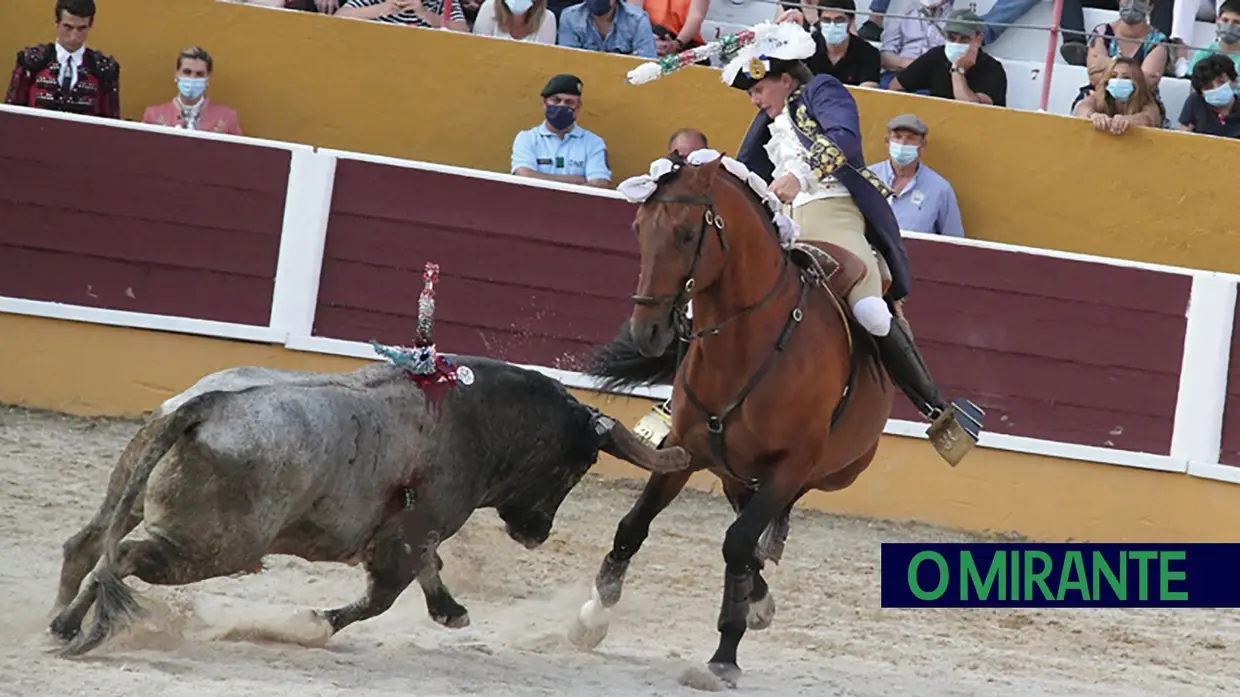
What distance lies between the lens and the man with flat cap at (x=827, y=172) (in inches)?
222

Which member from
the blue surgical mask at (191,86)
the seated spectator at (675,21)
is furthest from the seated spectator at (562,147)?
the blue surgical mask at (191,86)

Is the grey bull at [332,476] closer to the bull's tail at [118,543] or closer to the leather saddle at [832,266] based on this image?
the bull's tail at [118,543]

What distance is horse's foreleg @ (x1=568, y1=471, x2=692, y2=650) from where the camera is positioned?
553cm

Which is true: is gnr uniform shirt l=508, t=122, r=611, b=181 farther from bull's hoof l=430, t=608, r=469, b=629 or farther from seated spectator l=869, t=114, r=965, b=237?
bull's hoof l=430, t=608, r=469, b=629

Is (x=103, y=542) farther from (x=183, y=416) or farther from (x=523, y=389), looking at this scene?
(x=523, y=389)

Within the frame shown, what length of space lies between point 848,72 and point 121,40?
138 inches

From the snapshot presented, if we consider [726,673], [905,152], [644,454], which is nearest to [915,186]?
[905,152]

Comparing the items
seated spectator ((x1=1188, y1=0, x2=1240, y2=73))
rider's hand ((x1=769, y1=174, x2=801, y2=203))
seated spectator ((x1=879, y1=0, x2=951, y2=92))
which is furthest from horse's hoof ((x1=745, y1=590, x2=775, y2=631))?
seated spectator ((x1=1188, y1=0, x2=1240, y2=73))

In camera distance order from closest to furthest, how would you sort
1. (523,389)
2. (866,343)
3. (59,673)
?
(59,673) < (523,389) < (866,343)

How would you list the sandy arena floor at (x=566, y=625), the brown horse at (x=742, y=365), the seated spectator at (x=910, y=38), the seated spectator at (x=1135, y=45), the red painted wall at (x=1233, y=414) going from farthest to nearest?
the seated spectator at (x=910, y=38)
the seated spectator at (x=1135, y=45)
the red painted wall at (x=1233, y=414)
the brown horse at (x=742, y=365)
the sandy arena floor at (x=566, y=625)

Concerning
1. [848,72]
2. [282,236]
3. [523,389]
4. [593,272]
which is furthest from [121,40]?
[523,389]

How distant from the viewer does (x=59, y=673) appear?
13.6 ft

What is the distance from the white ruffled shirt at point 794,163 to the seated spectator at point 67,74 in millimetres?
3794

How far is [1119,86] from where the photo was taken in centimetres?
884
